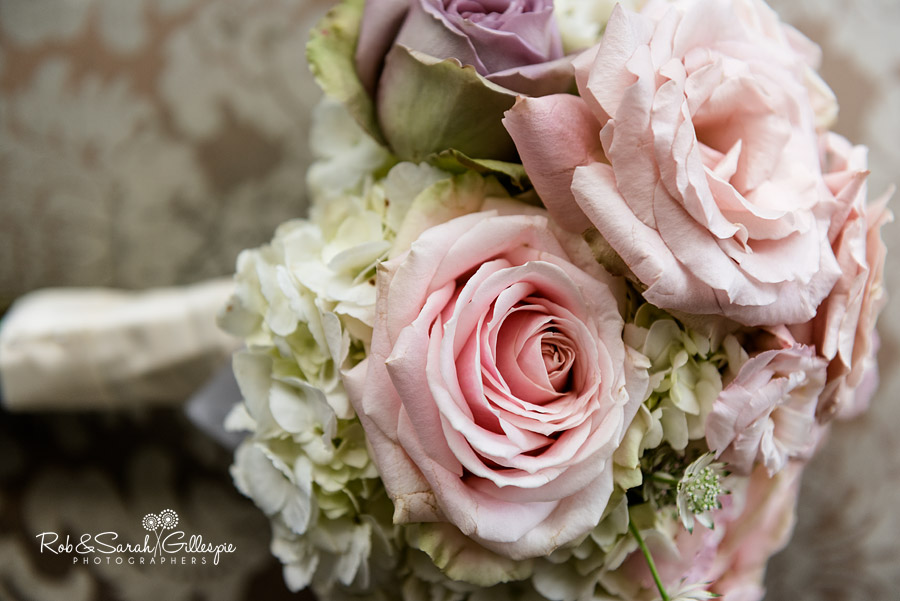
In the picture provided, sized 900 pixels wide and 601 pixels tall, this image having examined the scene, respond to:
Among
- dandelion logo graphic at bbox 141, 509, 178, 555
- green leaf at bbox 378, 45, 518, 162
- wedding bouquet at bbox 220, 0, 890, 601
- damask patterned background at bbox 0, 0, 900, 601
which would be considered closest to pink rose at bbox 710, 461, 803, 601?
wedding bouquet at bbox 220, 0, 890, 601

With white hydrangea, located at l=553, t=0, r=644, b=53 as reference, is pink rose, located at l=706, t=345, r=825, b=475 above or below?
below

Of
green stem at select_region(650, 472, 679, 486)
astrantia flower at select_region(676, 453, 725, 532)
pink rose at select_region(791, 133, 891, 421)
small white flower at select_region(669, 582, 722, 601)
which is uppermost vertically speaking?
pink rose at select_region(791, 133, 891, 421)

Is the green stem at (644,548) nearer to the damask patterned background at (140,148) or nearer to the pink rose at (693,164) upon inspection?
the pink rose at (693,164)

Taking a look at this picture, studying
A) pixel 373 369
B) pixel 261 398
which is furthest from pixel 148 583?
pixel 373 369

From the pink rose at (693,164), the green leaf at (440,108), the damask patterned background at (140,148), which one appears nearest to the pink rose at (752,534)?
the pink rose at (693,164)

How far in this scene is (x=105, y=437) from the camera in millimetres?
777

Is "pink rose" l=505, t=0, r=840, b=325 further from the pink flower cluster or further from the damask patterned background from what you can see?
the damask patterned background

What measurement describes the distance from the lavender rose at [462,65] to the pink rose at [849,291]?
16 centimetres

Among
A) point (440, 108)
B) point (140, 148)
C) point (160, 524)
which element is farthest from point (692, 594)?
point (140, 148)

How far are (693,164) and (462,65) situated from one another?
0.14 m

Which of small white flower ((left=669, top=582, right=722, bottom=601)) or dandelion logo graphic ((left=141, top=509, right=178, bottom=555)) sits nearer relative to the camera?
small white flower ((left=669, top=582, right=722, bottom=601))

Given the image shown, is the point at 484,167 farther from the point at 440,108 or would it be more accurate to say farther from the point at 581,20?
the point at 581,20

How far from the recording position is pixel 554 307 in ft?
1.06

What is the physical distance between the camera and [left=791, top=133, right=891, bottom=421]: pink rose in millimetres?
344
